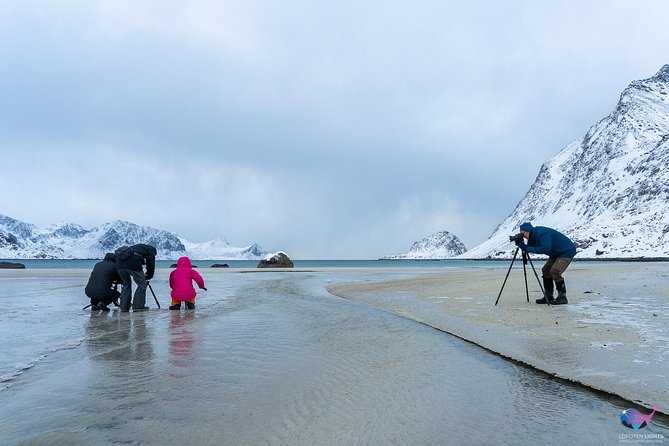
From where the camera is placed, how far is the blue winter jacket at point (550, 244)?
12023mm

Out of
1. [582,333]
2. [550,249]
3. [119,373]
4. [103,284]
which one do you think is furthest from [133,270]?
[550,249]

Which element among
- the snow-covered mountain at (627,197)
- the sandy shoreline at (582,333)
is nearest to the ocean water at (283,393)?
the sandy shoreline at (582,333)

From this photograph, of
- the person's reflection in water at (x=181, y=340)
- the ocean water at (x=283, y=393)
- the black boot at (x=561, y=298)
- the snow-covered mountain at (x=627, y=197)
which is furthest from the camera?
the snow-covered mountain at (x=627, y=197)

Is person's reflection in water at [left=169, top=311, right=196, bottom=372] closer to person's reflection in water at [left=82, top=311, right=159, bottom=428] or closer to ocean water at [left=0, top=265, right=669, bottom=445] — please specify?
ocean water at [left=0, top=265, right=669, bottom=445]

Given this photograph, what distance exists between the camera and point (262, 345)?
6965 millimetres

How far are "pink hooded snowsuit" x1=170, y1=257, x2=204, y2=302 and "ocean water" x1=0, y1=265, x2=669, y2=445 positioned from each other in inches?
163

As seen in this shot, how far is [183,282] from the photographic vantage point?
12.6 meters

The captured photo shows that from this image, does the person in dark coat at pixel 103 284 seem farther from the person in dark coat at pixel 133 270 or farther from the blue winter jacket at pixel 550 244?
the blue winter jacket at pixel 550 244

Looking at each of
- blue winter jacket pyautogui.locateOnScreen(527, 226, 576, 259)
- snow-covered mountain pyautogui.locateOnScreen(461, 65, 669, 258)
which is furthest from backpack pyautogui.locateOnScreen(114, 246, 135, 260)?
snow-covered mountain pyautogui.locateOnScreen(461, 65, 669, 258)

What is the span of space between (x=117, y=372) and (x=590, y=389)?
5745 mm

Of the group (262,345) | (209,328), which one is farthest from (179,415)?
(209,328)

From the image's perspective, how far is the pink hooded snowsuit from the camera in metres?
12.5

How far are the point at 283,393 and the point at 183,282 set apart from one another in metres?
9.32

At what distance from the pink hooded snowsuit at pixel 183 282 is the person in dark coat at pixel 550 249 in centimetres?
1031
